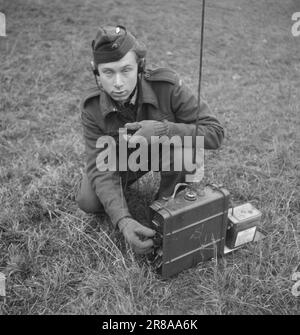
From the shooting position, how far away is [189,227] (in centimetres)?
227

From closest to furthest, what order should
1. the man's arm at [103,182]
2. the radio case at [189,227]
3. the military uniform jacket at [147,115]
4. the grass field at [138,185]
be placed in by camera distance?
the radio case at [189,227] → the grass field at [138,185] → the man's arm at [103,182] → the military uniform jacket at [147,115]

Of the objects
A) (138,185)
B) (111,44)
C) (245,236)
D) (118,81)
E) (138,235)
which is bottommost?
(138,185)

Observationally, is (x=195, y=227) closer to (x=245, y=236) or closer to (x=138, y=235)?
(x=138, y=235)

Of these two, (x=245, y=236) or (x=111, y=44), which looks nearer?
(x=111, y=44)

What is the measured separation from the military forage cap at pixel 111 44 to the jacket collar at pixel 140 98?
296 mm

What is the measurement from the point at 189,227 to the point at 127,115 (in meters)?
0.93

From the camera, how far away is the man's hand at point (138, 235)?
2264 mm

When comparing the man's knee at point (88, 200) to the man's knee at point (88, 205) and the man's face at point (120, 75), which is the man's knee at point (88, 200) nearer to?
the man's knee at point (88, 205)

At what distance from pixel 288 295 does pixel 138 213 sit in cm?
123

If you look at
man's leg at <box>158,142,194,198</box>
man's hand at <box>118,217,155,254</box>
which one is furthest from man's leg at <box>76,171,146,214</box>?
man's hand at <box>118,217,155,254</box>

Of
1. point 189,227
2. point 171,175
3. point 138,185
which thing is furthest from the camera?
point 138,185

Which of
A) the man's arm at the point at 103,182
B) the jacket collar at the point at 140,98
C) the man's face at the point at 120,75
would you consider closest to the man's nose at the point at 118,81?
the man's face at the point at 120,75

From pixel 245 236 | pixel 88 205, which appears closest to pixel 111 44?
pixel 88 205

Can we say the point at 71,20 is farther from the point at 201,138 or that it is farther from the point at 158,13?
the point at 201,138
